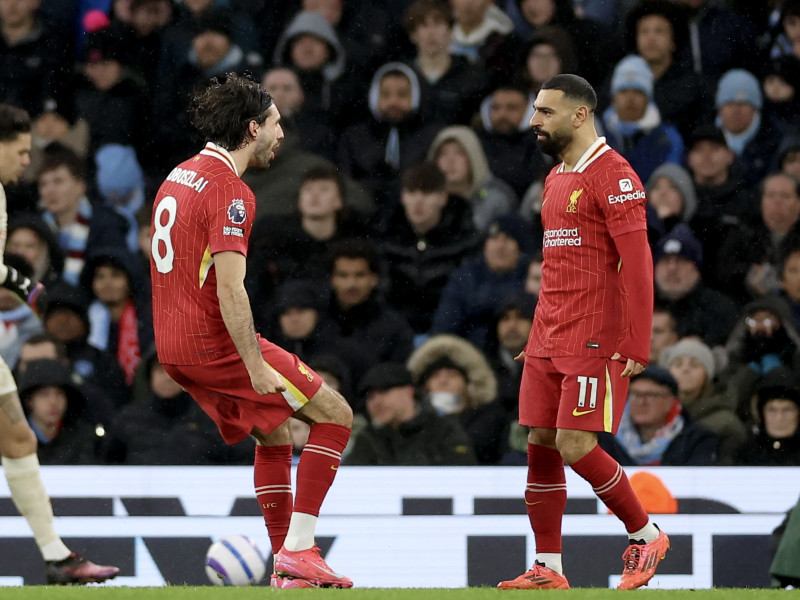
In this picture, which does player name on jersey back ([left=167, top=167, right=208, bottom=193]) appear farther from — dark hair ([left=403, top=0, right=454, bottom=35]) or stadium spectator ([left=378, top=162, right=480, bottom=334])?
dark hair ([left=403, top=0, right=454, bottom=35])

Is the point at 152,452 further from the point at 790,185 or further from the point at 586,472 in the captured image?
the point at 790,185

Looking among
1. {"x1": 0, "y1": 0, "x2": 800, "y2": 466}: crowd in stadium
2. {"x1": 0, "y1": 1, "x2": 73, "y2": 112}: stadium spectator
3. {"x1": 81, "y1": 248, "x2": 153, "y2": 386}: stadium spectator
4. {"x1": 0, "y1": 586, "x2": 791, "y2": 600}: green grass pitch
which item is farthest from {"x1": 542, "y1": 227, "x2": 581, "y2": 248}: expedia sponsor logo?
{"x1": 0, "y1": 1, "x2": 73, "y2": 112}: stadium spectator

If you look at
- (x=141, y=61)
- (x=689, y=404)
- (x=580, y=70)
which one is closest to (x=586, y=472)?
(x=689, y=404)

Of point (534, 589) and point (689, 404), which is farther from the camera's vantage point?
point (689, 404)

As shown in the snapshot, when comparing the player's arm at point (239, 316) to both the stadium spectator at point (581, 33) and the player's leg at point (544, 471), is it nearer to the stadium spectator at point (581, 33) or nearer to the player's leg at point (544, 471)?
the player's leg at point (544, 471)

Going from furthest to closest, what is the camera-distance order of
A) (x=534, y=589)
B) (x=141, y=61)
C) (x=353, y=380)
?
(x=141, y=61), (x=353, y=380), (x=534, y=589)

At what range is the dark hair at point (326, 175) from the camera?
708 centimetres

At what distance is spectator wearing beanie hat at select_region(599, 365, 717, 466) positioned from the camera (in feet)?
21.5

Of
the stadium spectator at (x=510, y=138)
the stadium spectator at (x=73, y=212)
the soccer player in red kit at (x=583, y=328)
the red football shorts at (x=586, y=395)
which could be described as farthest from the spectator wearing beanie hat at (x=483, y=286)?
the red football shorts at (x=586, y=395)

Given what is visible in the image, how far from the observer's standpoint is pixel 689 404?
6.73 meters

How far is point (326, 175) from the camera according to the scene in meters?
7.09

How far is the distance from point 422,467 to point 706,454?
55.9 inches

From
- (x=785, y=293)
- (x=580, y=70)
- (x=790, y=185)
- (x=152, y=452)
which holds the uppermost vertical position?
(x=580, y=70)

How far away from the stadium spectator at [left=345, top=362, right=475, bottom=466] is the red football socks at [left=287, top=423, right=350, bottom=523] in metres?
1.89
